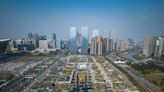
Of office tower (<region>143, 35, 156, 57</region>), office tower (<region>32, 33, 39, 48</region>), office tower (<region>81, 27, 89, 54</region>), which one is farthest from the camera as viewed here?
office tower (<region>32, 33, 39, 48</region>)

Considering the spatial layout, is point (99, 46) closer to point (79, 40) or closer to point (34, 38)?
point (79, 40)

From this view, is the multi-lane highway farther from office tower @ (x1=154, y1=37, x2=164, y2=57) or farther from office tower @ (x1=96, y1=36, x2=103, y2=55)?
office tower @ (x1=154, y1=37, x2=164, y2=57)

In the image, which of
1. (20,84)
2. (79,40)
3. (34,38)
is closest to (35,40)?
(34,38)

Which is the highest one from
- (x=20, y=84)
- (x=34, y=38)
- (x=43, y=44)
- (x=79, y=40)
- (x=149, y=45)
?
(x=34, y=38)

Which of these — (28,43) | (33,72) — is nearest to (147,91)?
(33,72)

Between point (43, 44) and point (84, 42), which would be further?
point (43, 44)

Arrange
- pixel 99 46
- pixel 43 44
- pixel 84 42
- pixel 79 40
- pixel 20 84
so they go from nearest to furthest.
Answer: pixel 20 84 → pixel 99 46 → pixel 84 42 → pixel 79 40 → pixel 43 44

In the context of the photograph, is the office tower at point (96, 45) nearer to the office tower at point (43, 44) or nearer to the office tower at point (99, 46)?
the office tower at point (99, 46)

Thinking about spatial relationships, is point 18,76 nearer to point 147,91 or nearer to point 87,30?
point 147,91

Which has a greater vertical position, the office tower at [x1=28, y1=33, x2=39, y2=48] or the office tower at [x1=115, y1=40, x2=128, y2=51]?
the office tower at [x1=28, y1=33, x2=39, y2=48]

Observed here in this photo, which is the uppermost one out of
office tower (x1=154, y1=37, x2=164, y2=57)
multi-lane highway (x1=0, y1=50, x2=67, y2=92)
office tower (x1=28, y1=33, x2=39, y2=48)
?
office tower (x1=28, y1=33, x2=39, y2=48)

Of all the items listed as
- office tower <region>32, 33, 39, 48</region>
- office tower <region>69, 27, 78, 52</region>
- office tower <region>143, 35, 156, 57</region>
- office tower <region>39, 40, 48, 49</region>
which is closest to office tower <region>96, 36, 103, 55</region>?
office tower <region>69, 27, 78, 52</region>
